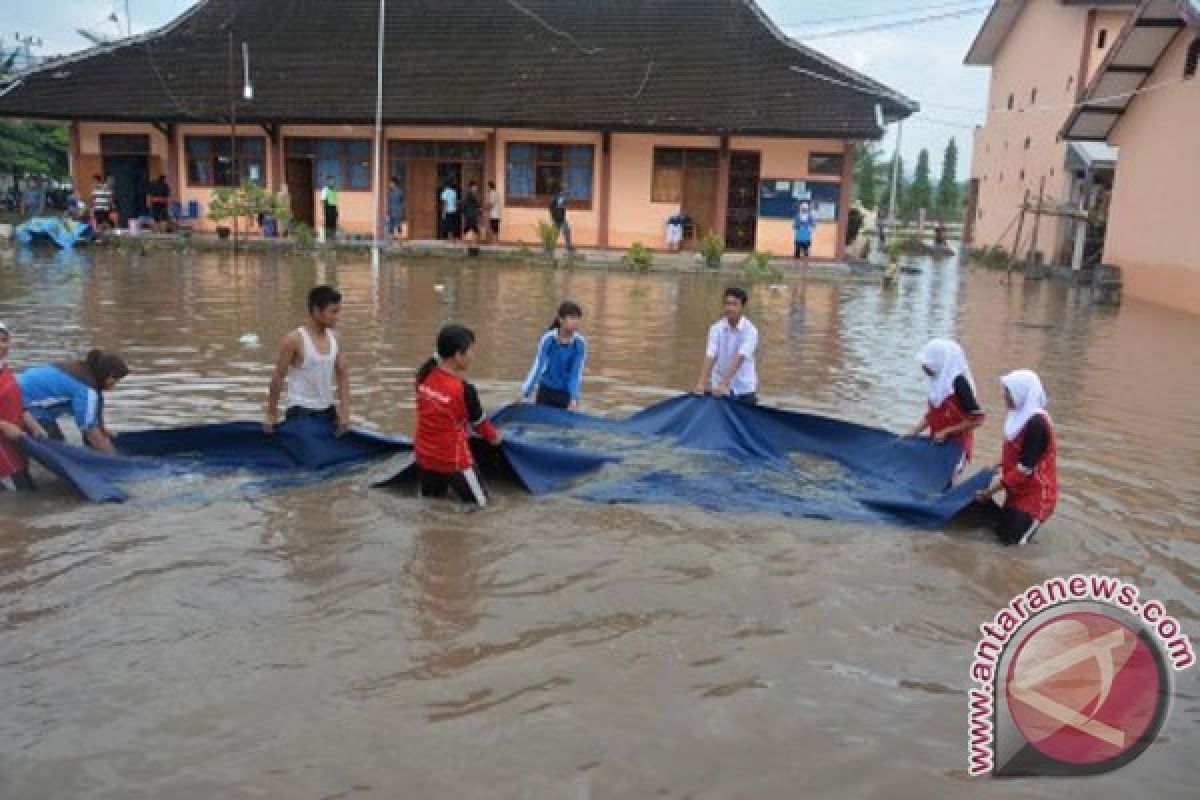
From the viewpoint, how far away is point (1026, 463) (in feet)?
18.5

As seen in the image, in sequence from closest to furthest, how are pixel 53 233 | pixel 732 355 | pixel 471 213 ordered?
pixel 732 355, pixel 53 233, pixel 471 213

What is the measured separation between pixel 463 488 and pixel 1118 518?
4351mm

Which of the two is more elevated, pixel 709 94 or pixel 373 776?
pixel 709 94

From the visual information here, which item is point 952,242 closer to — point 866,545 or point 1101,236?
point 1101,236

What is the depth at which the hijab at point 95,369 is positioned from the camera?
6246 millimetres

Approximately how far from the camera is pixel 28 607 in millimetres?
4730

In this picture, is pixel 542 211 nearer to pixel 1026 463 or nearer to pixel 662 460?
pixel 662 460

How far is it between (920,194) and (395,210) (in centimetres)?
4551

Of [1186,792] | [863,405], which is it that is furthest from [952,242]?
[1186,792]

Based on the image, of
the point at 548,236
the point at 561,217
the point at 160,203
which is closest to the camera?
the point at 548,236

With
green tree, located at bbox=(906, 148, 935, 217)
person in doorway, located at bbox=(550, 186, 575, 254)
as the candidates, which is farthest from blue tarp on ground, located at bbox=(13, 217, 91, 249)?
green tree, located at bbox=(906, 148, 935, 217)

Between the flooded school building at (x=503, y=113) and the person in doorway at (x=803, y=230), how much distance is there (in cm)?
67

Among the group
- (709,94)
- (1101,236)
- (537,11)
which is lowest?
(1101,236)

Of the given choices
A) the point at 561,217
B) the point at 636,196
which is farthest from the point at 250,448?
the point at 636,196
